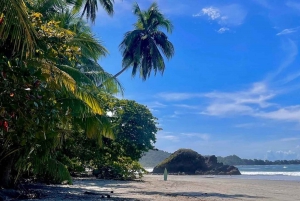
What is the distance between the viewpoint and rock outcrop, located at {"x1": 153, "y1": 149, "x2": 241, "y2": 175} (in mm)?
51812

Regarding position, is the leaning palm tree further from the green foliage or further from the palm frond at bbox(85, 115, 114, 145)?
the palm frond at bbox(85, 115, 114, 145)

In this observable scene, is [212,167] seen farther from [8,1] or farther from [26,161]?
[8,1]

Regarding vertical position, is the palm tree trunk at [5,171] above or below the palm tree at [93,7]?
below

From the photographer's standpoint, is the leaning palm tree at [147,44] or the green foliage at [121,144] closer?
the green foliage at [121,144]

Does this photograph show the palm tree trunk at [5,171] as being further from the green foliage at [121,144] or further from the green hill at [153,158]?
the green hill at [153,158]

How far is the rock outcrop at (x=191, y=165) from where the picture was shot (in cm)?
5181

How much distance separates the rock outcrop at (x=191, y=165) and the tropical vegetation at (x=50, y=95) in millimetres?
32042

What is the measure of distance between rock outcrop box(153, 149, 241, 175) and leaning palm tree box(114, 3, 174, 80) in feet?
98.6

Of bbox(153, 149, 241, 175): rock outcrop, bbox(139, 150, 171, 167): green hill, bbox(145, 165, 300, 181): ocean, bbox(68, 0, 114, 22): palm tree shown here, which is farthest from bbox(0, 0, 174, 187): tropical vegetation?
bbox(139, 150, 171, 167): green hill

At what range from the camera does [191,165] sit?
174ft

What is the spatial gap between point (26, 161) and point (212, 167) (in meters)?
48.1

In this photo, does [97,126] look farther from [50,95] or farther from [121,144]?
[121,144]

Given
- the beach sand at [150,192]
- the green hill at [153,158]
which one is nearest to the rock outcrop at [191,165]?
the beach sand at [150,192]

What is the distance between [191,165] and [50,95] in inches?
1969
